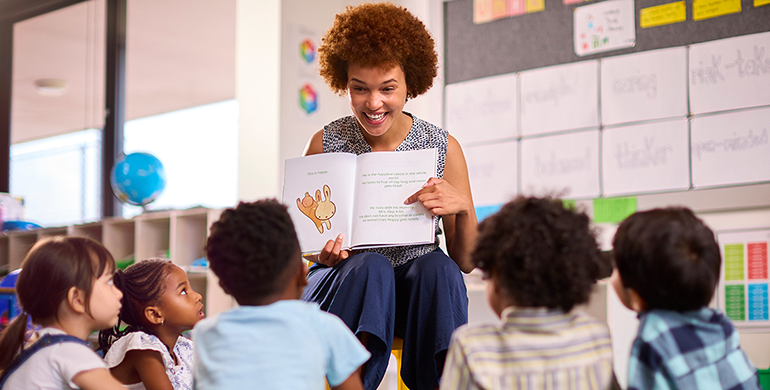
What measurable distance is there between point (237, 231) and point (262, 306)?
0.43 ft

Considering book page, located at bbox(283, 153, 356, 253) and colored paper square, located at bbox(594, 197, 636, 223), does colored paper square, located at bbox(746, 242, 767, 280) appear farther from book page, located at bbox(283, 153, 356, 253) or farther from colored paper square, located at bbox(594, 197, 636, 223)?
book page, located at bbox(283, 153, 356, 253)

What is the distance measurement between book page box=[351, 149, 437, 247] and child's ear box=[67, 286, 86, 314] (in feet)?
1.86

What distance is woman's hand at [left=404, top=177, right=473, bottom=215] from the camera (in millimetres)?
1418

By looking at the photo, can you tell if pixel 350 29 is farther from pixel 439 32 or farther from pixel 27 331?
pixel 439 32

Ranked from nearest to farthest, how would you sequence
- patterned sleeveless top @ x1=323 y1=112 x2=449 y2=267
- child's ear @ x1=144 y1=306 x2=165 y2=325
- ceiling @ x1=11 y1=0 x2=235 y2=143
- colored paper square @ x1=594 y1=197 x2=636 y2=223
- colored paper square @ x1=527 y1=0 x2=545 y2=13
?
child's ear @ x1=144 y1=306 x2=165 y2=325 → patterned sleeveless top @ x1=323 y1=112 x2=449 y2=267 → colored paper square @ x1=594 y1=197 x2=636 y2=223 → colored paper square @ x1=527 y1=0 x2=545 y2=13 → ceiling @ x1=11 y1=0 x2=235 y2=143

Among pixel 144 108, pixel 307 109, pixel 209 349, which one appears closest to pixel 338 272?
pixel 209 349

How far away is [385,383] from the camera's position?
4.93 feet

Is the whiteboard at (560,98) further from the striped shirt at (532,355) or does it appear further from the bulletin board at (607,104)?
the striped shirt at (532,355)

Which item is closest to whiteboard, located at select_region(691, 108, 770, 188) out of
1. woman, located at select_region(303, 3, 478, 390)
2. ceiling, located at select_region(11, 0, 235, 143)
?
woman, located at select_region(303, 3, 478, 390)

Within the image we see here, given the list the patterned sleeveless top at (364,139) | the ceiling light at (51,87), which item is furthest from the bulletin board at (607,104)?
the ceiling light at (51,87)

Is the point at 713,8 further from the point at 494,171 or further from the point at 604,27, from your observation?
the point at 494,171

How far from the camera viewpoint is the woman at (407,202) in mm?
1308

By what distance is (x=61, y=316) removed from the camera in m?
1.23

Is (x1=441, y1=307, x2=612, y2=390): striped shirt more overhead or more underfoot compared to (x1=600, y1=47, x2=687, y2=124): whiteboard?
more underfoot
